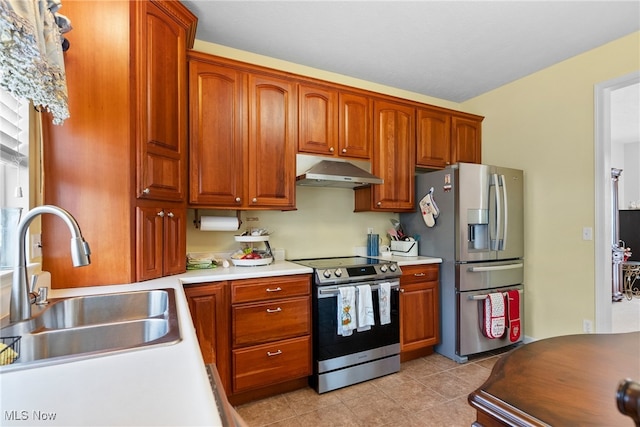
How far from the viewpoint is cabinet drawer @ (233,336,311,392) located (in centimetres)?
208

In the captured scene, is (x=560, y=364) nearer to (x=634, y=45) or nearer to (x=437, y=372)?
(x=437, y=372)

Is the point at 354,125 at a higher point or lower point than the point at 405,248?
higher

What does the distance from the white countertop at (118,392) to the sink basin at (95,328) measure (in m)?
0.06

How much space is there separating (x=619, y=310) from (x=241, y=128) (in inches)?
224

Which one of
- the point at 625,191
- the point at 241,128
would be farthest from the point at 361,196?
the point at 625,191

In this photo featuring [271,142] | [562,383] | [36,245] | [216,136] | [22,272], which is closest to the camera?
[562,383]

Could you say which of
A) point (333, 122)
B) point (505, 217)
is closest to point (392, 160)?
point (333, 122)

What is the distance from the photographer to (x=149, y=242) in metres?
→ 1.79

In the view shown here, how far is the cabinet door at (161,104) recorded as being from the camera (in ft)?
→ 5.67

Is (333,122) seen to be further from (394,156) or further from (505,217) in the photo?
(505,217)

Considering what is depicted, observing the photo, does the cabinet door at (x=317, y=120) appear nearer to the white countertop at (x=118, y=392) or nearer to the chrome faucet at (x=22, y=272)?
the chrome faucet at (x=22, y=272)

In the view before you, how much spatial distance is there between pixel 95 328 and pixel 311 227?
2039 millimetres

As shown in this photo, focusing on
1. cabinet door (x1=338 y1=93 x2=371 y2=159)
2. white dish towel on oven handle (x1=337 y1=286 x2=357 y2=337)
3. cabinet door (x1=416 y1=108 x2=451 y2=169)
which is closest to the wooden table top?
white dish towel on oven handle (x1=337 y1=286 x2=357 y2=337)

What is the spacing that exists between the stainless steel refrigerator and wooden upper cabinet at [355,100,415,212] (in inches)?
8.6
